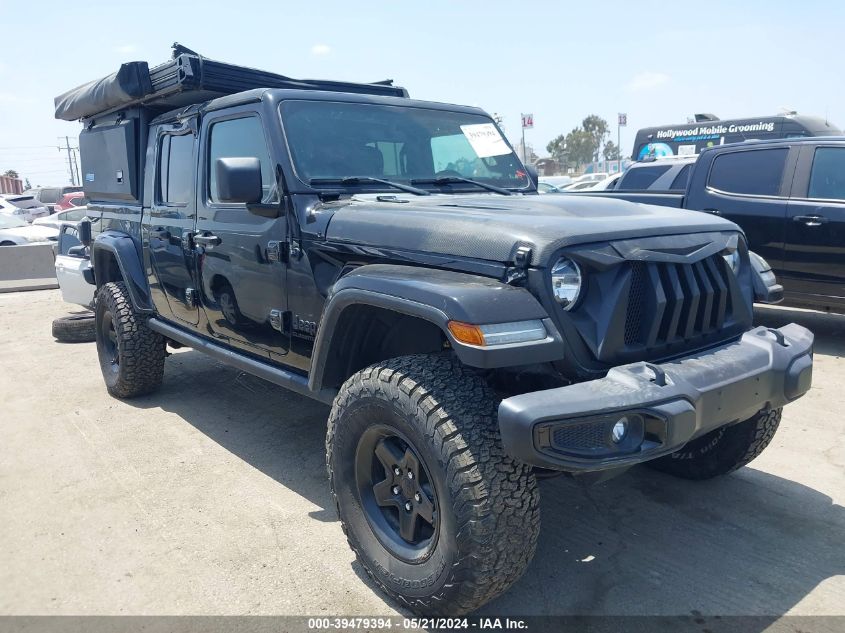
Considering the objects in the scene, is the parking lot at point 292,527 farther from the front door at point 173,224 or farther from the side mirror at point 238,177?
the side mirror at point 238,177

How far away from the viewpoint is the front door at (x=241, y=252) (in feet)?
→ 11.4

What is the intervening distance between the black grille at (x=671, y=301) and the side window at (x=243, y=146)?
179 centimetres

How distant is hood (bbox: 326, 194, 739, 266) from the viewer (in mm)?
2480

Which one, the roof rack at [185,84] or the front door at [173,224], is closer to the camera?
the roof rack at [185,84]

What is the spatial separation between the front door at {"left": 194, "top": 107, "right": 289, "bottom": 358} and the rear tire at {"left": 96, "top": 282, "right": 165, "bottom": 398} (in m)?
1.12

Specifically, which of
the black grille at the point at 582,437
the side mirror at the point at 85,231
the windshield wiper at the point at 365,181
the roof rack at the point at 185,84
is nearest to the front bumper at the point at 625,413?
the black grille at the point at 582,437

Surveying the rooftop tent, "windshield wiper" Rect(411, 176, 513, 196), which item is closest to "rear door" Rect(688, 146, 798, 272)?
"windshield wiper" Rect(411, 176, 513, 196)

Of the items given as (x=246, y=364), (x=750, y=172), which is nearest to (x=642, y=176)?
(x=750, y=172)

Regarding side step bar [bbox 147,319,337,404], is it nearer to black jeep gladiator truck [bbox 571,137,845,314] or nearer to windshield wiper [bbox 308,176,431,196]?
windshield wiper [bbox 308,176,431,196]

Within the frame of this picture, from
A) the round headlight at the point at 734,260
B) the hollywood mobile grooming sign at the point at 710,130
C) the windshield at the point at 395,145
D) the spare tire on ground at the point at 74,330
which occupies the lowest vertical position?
the spare tire on ground at the point at 74,330

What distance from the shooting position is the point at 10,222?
57.6ft

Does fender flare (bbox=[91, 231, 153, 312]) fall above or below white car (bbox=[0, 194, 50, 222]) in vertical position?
above

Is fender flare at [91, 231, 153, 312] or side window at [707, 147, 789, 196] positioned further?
side window at [707, 147, 789, 196]

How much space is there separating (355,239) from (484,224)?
0.64 metres
